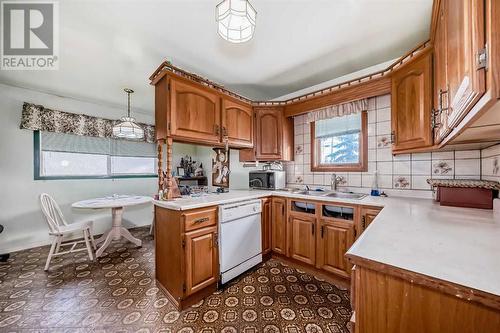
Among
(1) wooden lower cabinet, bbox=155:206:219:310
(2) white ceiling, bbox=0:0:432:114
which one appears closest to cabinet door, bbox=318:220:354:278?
(1) wooden lower cabinet, bbox=155:206:219:310

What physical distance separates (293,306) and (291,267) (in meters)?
0.65

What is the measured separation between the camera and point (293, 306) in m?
1.62

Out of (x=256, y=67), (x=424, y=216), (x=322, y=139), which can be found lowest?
(x=424, y=216)

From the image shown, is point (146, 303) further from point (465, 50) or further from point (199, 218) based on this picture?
point (465, 50)

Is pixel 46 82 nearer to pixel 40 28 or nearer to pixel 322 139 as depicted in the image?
pixel 40 28

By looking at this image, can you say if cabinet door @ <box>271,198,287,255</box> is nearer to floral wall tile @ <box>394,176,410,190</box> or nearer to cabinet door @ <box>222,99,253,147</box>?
cabinet door @ <box>222,99,253,147</box>

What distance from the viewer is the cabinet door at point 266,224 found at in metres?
2.33

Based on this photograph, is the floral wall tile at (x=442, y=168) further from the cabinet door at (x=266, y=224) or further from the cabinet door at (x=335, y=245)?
the cabinet door at (x=266, y=224)

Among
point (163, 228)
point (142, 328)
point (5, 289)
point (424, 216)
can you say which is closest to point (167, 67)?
point (163, 228)

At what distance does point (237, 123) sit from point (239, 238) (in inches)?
54.9

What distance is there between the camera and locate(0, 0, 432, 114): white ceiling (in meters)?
1.44

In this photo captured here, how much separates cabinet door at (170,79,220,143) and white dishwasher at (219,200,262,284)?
2.60ft

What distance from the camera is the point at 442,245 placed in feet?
2.37

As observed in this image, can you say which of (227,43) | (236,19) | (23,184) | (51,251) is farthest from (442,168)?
(23,184)
